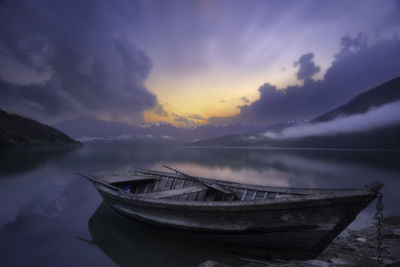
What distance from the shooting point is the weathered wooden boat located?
161 inches

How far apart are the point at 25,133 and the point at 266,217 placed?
134565mm

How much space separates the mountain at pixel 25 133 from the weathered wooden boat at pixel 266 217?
105 metres

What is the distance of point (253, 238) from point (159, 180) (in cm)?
667

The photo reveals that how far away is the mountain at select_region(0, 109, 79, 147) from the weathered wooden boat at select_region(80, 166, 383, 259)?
105m

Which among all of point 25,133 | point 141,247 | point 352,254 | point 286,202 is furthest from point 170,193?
point 25,133

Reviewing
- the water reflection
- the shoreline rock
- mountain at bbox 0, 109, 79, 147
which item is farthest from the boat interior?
mountain at bbox 0, 109, 79, 147

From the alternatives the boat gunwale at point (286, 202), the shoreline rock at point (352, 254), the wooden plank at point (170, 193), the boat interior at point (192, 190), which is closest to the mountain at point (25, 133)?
the boat interior at point (192, 190)

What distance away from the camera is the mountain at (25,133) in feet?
285

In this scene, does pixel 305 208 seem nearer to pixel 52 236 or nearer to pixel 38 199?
pixel 52 236

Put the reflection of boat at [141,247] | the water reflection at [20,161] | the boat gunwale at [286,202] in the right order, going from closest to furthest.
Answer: the boat gunwale at [286,202]
the reflection of boat at [141,247]
the water reflection at [20,161]

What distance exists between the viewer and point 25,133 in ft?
327

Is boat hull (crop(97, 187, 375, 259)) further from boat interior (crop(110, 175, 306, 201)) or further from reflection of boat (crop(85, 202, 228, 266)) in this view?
boat interior (crop(110, 175, 306, 201))

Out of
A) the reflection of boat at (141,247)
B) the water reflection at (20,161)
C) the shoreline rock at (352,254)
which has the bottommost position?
the water reflection at (20,161)

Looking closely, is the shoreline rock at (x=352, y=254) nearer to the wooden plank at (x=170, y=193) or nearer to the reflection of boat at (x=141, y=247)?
the reflection of boat at (x=141, y=247)
